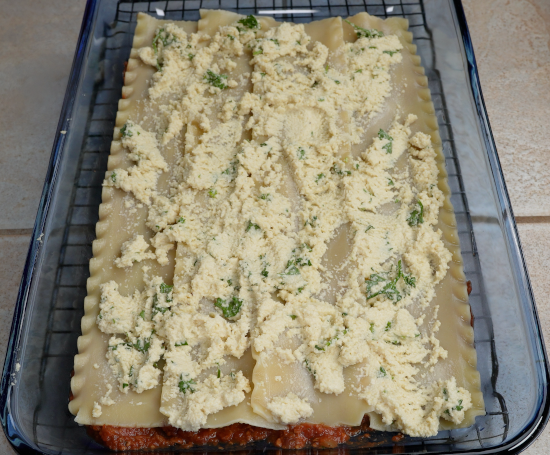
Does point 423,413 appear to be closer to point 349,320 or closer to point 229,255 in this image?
point 349,320

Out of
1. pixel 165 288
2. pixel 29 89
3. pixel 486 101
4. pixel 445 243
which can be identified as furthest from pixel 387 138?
pixel 29 89

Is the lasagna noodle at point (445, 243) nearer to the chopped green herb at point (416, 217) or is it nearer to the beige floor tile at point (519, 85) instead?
the chopped green herb at point (416, 217)

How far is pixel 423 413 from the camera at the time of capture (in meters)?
1.66

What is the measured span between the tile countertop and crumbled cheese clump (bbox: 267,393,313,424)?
1.11m

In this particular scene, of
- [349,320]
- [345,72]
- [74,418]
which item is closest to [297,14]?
[345,72]

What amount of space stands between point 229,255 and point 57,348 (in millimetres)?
666

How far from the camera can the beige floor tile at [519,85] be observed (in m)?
2.45

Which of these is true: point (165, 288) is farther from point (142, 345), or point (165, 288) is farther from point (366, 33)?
point (366, 33)

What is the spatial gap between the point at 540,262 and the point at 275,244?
117cm

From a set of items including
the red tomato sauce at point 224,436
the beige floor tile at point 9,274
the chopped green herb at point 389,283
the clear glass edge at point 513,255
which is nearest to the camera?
the clear glass edge at point 513,255

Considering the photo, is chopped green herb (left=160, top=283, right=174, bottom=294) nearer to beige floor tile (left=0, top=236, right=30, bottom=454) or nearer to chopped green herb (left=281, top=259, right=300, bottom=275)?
chopped green herb (left=281, top=259, right=300, bottom=275)

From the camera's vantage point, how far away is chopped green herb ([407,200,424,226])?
76.5 inches

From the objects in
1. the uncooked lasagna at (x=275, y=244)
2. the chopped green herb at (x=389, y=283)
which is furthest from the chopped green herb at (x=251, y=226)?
the chopped green herb at (x=389, y=283)

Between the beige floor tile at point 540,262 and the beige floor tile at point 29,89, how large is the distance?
2104mm
